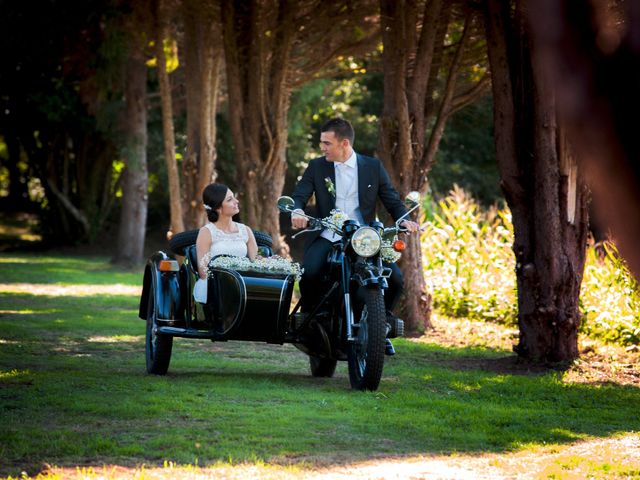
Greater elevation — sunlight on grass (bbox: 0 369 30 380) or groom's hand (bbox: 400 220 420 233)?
groom's hand (bbox: 400 220 420 233)

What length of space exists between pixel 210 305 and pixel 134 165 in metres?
21.1

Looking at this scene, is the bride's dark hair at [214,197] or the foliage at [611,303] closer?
the bride's dark hair at [214,197]

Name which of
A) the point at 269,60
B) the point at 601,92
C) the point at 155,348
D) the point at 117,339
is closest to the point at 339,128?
the point at 155,348

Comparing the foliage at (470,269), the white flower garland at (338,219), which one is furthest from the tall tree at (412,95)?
the white flower garland at (338,219)

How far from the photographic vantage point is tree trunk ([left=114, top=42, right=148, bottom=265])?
29266 mm

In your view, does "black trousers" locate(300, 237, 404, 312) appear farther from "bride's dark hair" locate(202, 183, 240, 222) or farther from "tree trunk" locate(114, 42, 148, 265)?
"tree trunk" locate(114, 42, 148, 265)

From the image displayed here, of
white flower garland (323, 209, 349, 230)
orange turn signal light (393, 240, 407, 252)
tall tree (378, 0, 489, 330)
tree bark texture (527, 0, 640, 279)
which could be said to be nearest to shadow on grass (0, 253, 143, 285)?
tall tree (378, 0, 489, 330)

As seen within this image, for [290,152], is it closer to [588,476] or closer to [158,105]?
[158,105]

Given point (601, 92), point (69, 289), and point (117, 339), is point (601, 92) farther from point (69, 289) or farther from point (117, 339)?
point (69, 289)

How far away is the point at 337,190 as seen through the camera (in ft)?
31.0

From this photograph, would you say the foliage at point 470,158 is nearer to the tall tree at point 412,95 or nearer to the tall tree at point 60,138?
the tall tree at point 60,138

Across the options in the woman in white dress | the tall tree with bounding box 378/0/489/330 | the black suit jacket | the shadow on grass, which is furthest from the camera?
the shadow on grass

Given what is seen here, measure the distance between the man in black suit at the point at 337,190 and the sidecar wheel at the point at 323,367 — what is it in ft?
2.01

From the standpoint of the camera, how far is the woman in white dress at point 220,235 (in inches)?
373
